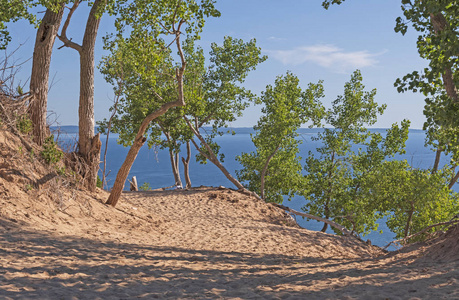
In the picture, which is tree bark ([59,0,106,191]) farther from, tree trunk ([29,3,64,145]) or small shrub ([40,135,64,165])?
small shrub ([40,135,64,165])

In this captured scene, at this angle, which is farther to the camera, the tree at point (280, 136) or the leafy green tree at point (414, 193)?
the tree at point (280, 136)

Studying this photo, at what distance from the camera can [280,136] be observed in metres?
21.1

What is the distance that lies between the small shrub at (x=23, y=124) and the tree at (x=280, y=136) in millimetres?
12016

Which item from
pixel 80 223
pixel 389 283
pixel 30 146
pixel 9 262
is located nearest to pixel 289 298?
pixel 389 283

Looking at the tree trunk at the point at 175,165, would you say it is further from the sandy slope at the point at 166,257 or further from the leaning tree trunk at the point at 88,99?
the leaning tree trunk at the point at 88,99

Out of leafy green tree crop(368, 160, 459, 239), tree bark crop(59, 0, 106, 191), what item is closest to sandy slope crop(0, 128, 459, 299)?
tree bark crop(59, 0, 106, 191)

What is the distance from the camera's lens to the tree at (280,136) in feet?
69.9

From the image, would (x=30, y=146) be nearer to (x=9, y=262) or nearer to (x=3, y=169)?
(x=3, y=169)

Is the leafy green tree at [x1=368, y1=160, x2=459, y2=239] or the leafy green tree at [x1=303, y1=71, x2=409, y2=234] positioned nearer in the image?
the leafy green tree at [x1=368, y1=160, x2=459, y2=239]

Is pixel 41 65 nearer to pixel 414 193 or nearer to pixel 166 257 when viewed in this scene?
pixel 166 257

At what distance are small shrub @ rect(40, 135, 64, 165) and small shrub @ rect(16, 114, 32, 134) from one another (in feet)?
2.03

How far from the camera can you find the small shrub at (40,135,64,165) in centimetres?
1212

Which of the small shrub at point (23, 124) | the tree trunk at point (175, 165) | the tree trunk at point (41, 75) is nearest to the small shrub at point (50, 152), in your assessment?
the tree trunk at point (41, 75)

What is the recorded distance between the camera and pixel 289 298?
20.4ft
